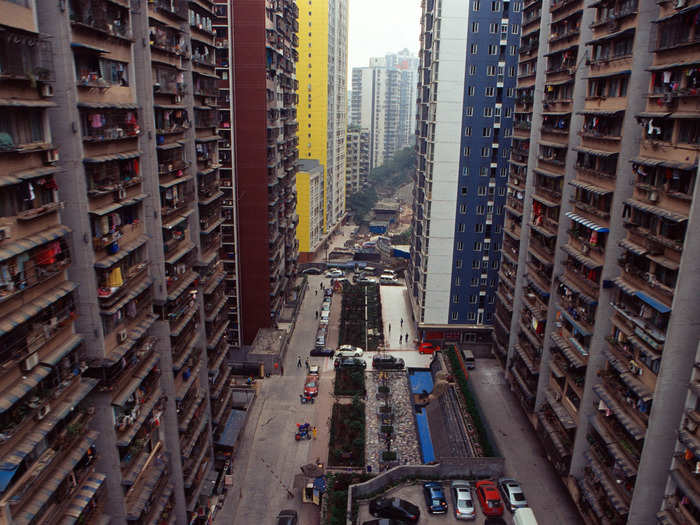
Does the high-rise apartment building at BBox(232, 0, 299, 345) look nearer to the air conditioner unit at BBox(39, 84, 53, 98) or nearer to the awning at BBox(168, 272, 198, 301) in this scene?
the awning at BBox(168, 272, 198, 301)

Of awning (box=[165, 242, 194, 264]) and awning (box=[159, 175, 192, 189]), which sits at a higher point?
awning (box=[159, 175, 192, 189])

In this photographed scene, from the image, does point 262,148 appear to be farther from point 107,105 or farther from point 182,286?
point 107,105

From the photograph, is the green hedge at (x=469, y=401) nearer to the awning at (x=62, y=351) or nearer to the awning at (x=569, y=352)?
the awning at (x=569, y=352)

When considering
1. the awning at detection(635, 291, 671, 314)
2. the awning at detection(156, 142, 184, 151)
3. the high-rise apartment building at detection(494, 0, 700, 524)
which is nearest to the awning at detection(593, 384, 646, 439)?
the high-rise apartment building at detection(494, 0, 700, 524)

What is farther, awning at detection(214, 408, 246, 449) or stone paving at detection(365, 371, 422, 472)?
stone paving at detection(365, 371, 422, 472)

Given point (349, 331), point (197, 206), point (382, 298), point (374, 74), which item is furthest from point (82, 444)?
point (374, 74)

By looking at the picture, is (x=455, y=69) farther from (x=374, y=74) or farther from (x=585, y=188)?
(x=374, y=74)
